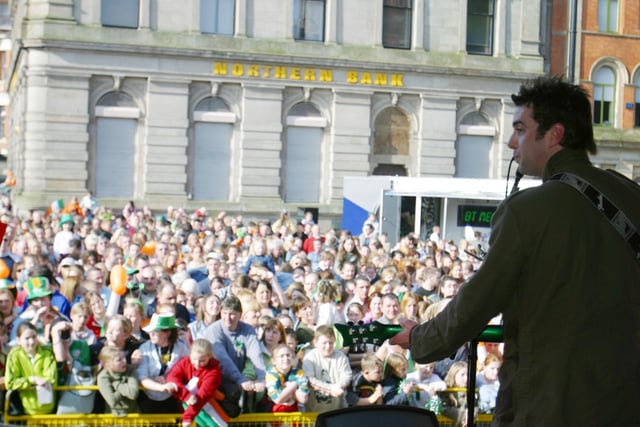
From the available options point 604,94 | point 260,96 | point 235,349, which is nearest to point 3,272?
point 235,349

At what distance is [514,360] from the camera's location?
374 centimetres

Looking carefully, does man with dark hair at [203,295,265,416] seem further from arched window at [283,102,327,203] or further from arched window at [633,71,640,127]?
arched window at [633,71,640,127]

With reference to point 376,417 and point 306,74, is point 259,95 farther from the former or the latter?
point 376,417

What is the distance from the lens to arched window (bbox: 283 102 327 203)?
3772 centimetres

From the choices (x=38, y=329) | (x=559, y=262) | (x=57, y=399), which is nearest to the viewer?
(x=559, y=262)

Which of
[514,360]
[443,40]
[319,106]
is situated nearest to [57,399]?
[514,360]

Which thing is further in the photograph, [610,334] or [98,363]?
[98,363]

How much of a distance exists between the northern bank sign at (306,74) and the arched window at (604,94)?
39.7ft

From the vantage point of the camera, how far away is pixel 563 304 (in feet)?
11.9

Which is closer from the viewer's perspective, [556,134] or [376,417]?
[556,134]

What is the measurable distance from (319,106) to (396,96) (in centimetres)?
298

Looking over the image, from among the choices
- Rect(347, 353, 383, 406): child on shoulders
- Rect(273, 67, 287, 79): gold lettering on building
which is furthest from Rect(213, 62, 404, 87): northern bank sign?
Rect(347, 353, 383, 406): child on shoulders

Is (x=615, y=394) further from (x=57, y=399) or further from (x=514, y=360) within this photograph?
(x=57, y=399)

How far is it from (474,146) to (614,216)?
36808mm
